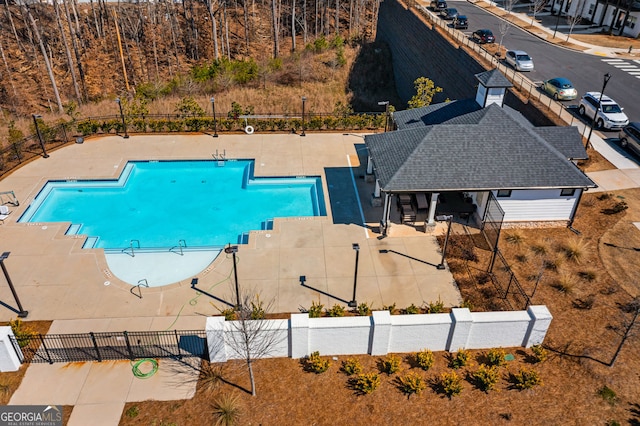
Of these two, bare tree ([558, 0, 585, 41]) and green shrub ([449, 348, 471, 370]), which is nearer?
green shrub ([449, 348, 471, 370])

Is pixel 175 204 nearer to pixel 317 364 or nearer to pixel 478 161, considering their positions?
pixel 317 364

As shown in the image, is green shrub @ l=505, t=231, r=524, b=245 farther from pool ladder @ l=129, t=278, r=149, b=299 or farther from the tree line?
the tree line

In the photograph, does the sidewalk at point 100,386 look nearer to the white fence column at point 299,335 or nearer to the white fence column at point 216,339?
the white fence column at point 216,339

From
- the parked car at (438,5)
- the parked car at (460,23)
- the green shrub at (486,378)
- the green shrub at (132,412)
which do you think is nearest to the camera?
the green shrub at (132,412)

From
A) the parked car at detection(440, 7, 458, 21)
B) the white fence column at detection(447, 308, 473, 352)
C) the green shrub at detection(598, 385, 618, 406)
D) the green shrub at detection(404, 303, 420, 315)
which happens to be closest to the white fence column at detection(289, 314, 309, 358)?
the green shrub at detection(404, 303, 420, 315)

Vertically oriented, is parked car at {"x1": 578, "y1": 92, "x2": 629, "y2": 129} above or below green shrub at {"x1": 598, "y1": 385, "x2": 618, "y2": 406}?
above

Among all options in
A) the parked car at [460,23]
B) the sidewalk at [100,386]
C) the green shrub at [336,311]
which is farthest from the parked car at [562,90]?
→ the sidewalk at [100,386]
